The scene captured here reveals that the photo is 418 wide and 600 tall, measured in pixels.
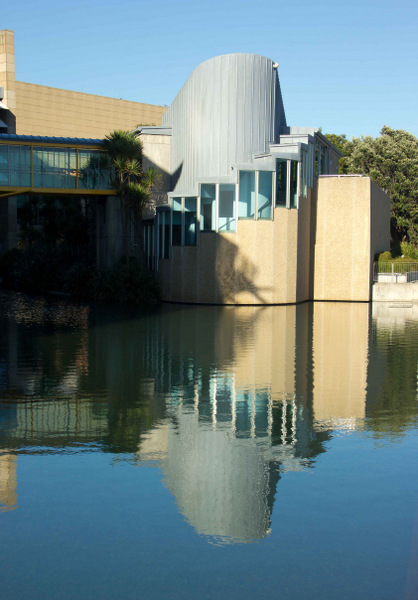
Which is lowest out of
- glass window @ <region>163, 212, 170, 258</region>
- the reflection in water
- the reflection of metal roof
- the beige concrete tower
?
the reflection in water

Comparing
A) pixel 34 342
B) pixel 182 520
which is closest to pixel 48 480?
pixel 182 520

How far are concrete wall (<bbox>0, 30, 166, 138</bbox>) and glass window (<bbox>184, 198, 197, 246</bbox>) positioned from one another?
4839 centimetres

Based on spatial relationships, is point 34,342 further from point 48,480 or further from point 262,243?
point 262,243

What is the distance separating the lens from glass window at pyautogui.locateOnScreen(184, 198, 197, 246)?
2994 cm

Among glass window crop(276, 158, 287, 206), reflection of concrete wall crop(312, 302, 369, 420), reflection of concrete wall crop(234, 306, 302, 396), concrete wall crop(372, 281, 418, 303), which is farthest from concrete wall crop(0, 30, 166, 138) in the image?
reflection of concrete wall crop(312, 302, 369, 420)

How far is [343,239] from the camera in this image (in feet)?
108

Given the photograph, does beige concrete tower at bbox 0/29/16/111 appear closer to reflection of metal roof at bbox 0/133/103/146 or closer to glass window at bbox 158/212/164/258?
reflection of metal roof at bbox 0/133/103/146

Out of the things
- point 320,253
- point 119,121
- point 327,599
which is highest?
point 119,121

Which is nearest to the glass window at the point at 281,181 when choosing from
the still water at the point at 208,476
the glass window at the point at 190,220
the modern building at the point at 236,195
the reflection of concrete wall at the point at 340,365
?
the modern building at the point at 236,195

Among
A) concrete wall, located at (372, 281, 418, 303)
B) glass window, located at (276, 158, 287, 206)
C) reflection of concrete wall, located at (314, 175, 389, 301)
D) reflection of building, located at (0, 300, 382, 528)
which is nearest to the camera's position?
reflection of building, located at (0, 300, 382, 528)

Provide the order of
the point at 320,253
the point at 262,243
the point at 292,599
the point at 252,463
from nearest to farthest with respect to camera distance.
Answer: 1. the point at 292,599
2. the point at 252,463
3. the point at 262,243
4. the point at 320,253

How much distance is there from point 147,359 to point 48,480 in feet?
25.3

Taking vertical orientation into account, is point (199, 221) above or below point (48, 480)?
above

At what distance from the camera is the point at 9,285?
43.1 meters
